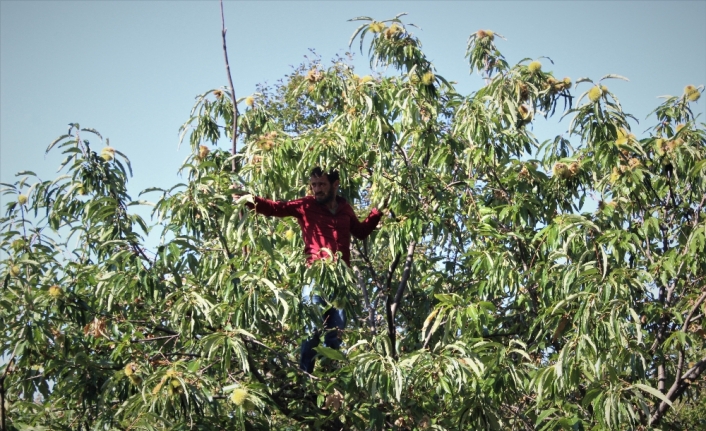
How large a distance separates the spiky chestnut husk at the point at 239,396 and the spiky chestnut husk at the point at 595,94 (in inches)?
81.5

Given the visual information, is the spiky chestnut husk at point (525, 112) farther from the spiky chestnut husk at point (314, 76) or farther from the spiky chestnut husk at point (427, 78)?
the spiky chestnut husk at point (314, 76)

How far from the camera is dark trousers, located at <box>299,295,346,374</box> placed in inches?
138

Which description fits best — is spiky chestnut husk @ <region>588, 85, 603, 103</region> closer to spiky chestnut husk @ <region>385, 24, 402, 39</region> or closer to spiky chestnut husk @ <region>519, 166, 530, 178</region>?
spiky chestnut husk @ <region>519, 166, 530, 178</region>

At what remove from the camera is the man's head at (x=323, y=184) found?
3.75 m

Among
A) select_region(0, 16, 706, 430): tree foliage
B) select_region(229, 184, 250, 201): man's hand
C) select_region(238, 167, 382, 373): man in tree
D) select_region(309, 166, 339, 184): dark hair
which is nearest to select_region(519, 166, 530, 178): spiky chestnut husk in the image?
select_region(0, 16, 706, 430): tree foliage

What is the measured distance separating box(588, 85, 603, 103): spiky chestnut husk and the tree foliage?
0.01m

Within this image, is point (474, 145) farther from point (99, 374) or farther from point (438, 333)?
point (99, 374)

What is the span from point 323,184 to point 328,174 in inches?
2.1

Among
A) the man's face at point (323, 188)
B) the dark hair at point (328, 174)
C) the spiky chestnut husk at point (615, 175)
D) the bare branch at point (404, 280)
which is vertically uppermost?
the dark hair at point (328, 174)

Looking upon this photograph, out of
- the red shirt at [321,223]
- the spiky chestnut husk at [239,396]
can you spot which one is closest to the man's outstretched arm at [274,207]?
the red shirt at [321,223]

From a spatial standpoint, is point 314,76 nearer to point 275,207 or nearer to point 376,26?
point 376,26

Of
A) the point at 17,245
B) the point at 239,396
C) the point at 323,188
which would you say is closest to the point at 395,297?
the point at 323,188

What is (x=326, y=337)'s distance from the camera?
361cm

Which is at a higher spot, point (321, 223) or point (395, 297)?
point (321, 223)
